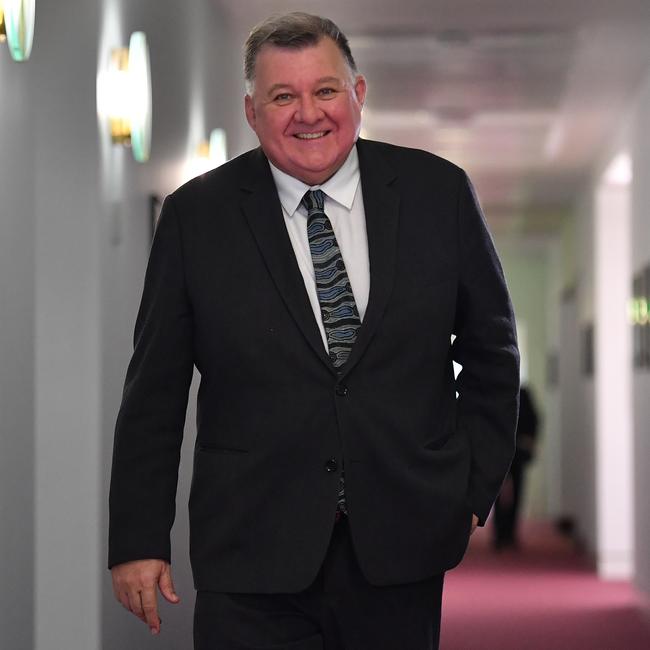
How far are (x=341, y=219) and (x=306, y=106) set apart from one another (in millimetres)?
189

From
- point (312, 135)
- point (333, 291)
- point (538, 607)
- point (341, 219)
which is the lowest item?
point (538, 607)

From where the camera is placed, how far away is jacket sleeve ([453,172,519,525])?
6.80ft

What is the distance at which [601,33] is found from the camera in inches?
250

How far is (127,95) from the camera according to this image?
11.9ft

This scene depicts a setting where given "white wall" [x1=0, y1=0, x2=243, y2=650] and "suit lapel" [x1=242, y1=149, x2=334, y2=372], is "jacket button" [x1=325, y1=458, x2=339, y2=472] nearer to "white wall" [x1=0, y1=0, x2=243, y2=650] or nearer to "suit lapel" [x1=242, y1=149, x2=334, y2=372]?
"suit lapel" [x1=242, y1=149, x2=334, y2=372]

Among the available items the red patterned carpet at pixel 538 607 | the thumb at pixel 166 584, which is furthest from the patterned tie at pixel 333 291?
the red patterned carpet at pixel 538 607

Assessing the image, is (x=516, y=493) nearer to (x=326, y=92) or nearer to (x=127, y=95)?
(x=127, y=95)

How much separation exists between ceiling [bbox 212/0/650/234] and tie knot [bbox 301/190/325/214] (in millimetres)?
3664

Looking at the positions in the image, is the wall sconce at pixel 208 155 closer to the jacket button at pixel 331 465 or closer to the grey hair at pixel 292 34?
the grey hair at pixel 292 34

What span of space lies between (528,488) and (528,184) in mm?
6930

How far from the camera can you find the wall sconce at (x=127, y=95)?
3.56 metres

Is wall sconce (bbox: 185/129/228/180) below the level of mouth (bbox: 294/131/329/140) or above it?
above

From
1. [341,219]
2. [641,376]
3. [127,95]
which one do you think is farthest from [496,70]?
[341,219]

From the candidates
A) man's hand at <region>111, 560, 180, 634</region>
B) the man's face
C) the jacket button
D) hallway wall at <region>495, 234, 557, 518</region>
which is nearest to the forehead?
the man's face
